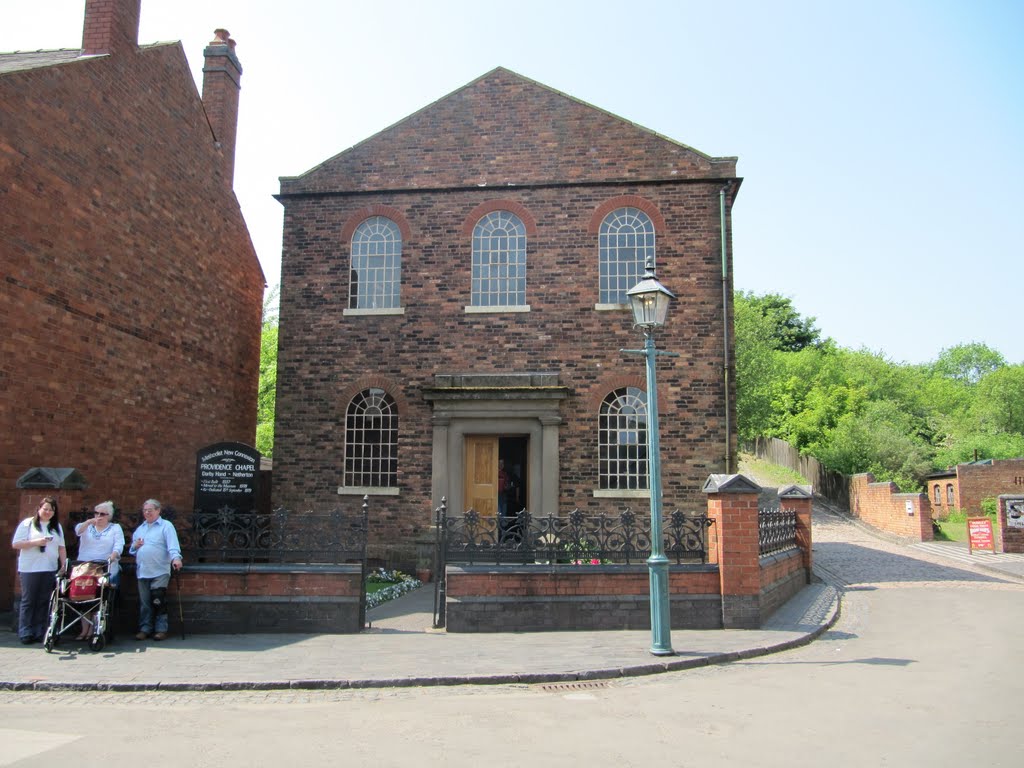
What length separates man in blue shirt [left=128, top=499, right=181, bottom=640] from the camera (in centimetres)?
970

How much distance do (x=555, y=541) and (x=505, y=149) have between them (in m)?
9.23

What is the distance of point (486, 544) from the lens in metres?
10.5

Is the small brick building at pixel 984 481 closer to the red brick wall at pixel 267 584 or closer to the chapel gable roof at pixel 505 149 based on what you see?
the chapel gable roof at pixel 505 149

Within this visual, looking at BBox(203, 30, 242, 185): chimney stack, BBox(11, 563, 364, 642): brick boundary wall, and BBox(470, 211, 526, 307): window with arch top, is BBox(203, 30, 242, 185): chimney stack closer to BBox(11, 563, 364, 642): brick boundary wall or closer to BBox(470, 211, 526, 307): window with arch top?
BBox(470, 211, 526, 307): window with arch top

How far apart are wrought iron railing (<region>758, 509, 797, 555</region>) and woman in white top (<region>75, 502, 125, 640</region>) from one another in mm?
8185

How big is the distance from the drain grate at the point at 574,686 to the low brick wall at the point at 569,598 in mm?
2562

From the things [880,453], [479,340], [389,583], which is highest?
[479,340]

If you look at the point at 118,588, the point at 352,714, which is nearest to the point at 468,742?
the point at 352,714

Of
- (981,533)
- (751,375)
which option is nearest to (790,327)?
(751,375)

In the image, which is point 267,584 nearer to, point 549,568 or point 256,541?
point 256,541

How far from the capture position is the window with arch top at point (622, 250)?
1636cm

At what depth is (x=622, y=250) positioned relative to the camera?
16.5m

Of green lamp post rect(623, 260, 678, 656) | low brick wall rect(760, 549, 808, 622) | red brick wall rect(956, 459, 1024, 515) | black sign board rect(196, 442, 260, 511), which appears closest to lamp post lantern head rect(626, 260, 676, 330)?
green lamp post rect(623, 260, 678, 656)

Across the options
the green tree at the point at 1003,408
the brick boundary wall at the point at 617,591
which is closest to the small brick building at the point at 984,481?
the green tree at the point at 1003,408
